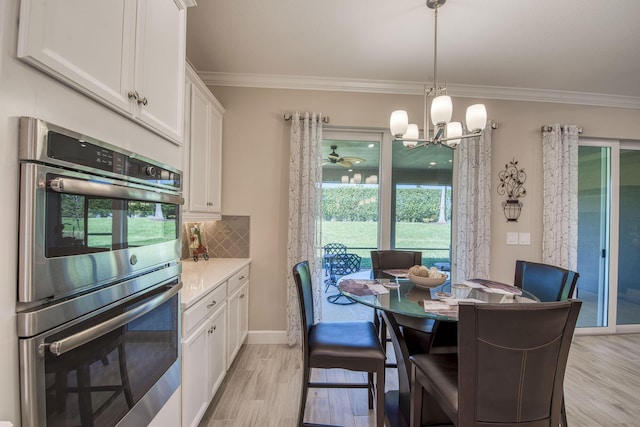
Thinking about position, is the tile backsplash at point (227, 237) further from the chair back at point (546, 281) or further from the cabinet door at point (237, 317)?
the chair back at point (546, 281)

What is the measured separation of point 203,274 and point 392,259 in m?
1.65

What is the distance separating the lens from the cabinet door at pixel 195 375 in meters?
1.46

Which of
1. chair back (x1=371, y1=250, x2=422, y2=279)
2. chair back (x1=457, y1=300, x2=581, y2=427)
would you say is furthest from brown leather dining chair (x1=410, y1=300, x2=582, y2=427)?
chair back (x1=371, y1=250, x2=422, y2=279)

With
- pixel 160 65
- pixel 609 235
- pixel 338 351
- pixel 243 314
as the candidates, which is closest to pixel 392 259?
pixel 338 351

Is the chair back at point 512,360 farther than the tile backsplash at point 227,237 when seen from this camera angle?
No

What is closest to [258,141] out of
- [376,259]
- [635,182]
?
[376,259]

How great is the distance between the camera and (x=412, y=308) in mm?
1502

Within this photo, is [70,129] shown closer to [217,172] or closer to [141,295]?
[141,295]

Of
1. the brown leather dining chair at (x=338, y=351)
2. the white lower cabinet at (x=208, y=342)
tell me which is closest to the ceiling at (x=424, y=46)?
the brown leather dining chair at (x=338, y=351)

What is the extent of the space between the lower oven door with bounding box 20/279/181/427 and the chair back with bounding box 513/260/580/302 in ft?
7.73

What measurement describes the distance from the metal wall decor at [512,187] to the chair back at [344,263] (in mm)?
1799

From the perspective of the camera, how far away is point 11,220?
63cm

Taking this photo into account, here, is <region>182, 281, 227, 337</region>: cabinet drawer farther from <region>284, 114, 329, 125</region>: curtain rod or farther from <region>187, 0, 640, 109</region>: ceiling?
<region>187, 0, 640, 109</region>: ceiling

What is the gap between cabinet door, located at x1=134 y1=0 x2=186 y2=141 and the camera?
1102 millimetres
